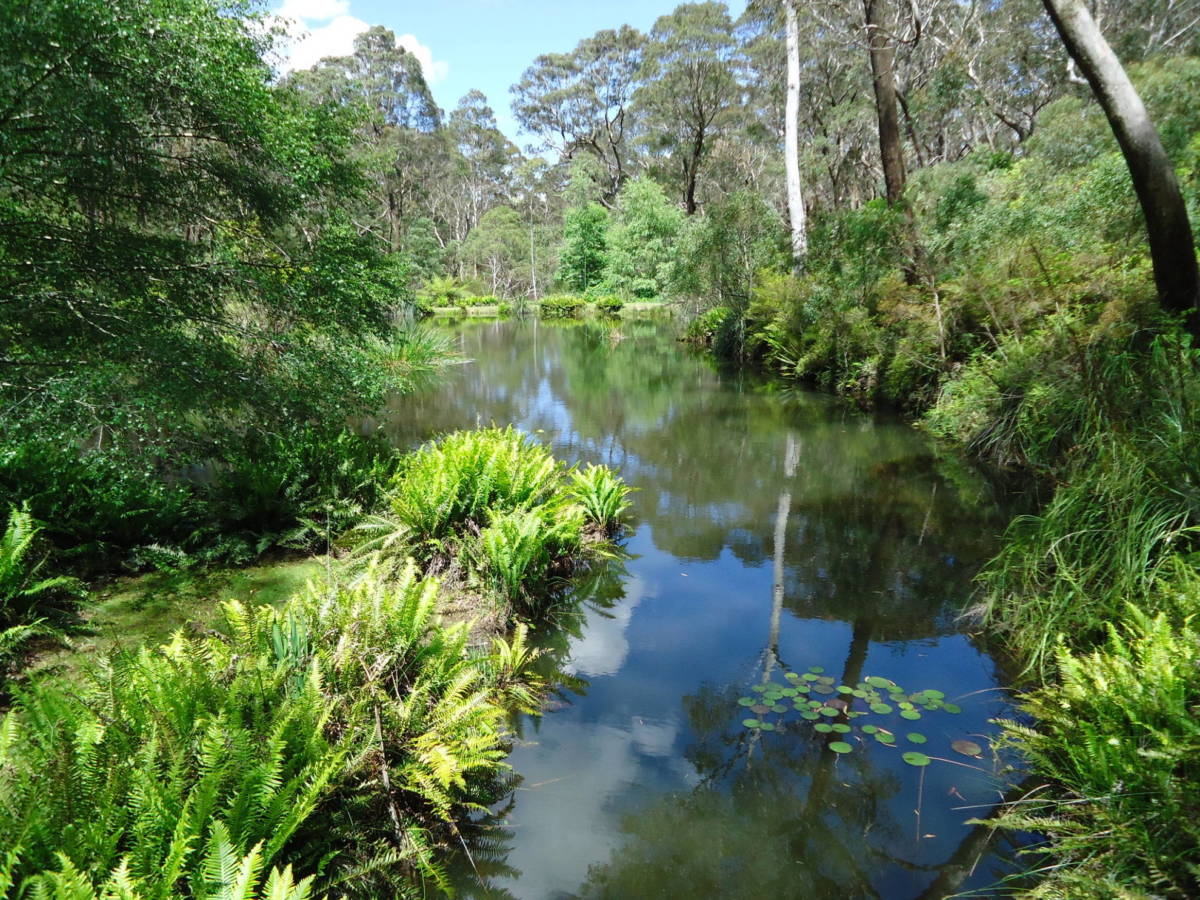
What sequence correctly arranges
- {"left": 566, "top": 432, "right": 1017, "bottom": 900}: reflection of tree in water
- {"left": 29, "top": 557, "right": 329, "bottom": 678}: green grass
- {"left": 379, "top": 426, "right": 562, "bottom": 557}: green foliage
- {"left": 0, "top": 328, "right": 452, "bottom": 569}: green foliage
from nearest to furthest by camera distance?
{"left": 566, "top": 432, "right": 1017, "bottom": 900}: reflection of tree in water → {"left": 29, "top": 557, "right": 329, "bottom": 678}: green grass → {"left": 0, "top": 328, "right": 452, "bottom": 569}: green foliage → {"left": 379, "top": 426, "right": 562, "bottom": 557}: green foliage

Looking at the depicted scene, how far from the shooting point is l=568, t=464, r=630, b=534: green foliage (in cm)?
629

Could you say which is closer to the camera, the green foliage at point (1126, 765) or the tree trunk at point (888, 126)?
the green foliage at point (1126, 765)

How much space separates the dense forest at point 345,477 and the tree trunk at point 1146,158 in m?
0.03

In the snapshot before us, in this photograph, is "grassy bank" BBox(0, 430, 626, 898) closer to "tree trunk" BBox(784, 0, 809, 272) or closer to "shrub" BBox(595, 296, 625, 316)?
"tree trunk" BBox(784, 0, 809, 272)

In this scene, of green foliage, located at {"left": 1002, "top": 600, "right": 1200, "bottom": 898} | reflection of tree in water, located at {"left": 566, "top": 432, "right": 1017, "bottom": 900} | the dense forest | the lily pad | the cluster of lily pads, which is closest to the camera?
green foliage, located at {"left": 1002, "top": 600, "right": 1200, "bottom": 898}

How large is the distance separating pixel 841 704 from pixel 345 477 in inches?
173

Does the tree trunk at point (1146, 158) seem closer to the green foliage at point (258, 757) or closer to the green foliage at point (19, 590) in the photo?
the green foliage at point (258, 757)

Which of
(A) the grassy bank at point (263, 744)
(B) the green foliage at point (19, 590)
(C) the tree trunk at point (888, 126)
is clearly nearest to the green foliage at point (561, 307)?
(C) the tree trunk at point (888, 126)

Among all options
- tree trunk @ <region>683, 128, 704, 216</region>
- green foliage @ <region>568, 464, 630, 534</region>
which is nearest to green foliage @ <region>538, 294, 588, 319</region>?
tree trunk @ <region>683, 128, 704, 216</region>

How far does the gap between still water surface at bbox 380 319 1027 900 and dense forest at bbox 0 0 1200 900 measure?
29cm

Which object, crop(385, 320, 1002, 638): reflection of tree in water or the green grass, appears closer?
the green grass

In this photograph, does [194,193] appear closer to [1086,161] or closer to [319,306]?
[319,306]

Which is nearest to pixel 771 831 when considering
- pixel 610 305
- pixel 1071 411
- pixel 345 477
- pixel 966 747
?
pixel 966 747

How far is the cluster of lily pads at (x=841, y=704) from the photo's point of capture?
3408mm
